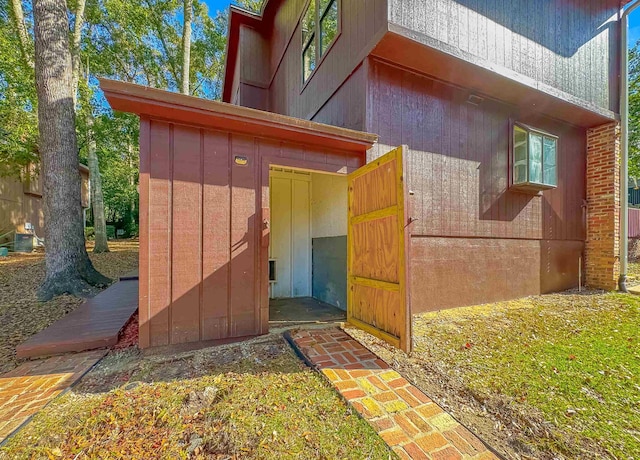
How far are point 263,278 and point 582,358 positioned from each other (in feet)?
10.9

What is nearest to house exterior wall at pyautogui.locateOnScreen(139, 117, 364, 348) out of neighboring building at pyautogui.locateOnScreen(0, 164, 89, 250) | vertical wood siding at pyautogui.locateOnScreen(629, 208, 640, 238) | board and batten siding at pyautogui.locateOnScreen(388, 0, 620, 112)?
board and batten siding at pyautogui.locateOnScreen(388, 0, 620, 112)

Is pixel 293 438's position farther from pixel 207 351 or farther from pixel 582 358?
pixel 582 358

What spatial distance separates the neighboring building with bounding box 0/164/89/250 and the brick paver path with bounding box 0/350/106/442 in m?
12.0

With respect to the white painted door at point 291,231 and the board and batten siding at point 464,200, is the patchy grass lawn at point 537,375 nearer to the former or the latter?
the board and batten siding at point 464,200

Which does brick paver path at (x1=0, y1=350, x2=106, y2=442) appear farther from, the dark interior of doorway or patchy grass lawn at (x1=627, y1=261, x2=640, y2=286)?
patchy grass lawn at (x1=627, y1=261, x2=640, y2=286)

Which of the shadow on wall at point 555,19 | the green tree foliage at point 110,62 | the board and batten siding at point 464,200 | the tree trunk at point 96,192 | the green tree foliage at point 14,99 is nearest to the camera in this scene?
the board and batten siding at point 464,200

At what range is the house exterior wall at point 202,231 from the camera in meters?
2.76

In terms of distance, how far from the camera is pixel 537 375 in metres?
2.29

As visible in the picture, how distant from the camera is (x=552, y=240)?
5367mm

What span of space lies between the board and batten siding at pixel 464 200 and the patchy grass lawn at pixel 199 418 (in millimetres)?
2487

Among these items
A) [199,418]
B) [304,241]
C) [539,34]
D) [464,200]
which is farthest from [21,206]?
[539,34]

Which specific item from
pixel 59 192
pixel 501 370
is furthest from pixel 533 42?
pixel 59 192

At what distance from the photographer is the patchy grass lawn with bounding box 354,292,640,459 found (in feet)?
5.30

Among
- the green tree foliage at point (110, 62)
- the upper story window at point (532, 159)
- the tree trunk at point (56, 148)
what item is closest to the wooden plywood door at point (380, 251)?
the upper story window at point (532, 159)
